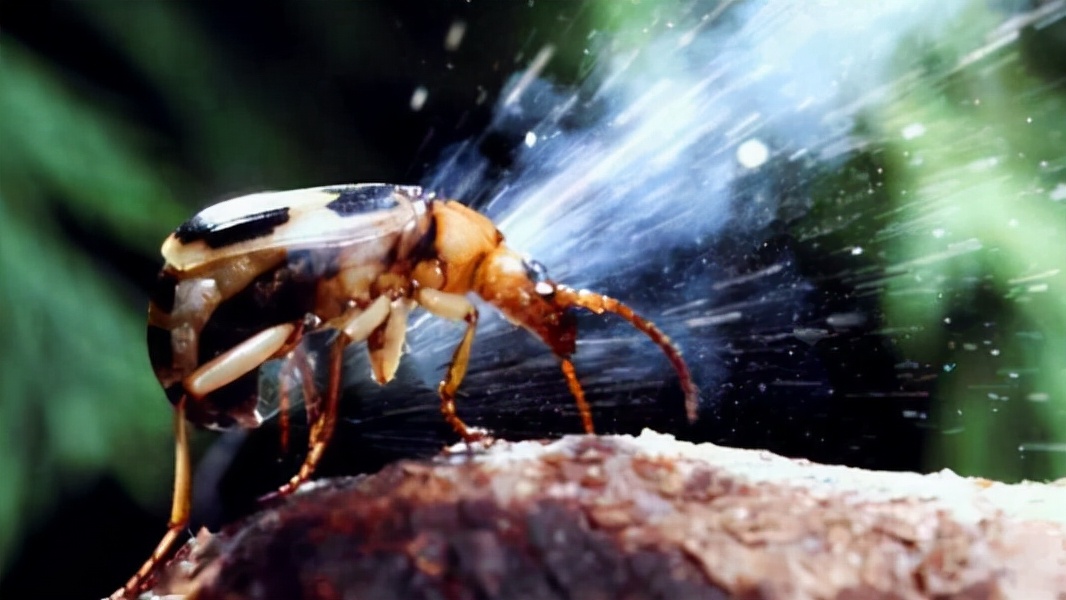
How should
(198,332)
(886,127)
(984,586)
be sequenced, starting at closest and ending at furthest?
(984,586) → (198,332) → (886,127)

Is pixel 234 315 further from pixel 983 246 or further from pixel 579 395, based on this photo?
pixel 983 246

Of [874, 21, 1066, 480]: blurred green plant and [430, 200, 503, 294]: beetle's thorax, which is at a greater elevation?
[874, 21, 1066, 480]: blurred green plant

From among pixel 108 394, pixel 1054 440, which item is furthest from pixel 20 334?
pixel 1054 440

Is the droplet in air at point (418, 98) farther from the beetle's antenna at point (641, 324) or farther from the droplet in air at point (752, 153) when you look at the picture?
the droplet in air at point (752, 153)

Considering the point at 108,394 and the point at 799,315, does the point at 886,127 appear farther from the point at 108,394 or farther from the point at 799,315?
the point at 108,394

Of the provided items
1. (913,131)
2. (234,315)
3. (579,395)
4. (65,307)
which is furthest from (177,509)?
(913,131)

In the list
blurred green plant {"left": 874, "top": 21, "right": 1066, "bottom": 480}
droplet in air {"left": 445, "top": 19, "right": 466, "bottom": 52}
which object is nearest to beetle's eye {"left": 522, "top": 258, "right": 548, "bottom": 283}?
droplet in air {"left": 445, "top": 19, "right": 466, "bottom": 52}

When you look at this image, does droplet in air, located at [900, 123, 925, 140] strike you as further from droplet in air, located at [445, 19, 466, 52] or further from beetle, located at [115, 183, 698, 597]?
droplet in air, located at [445, 19, 466, 52]
